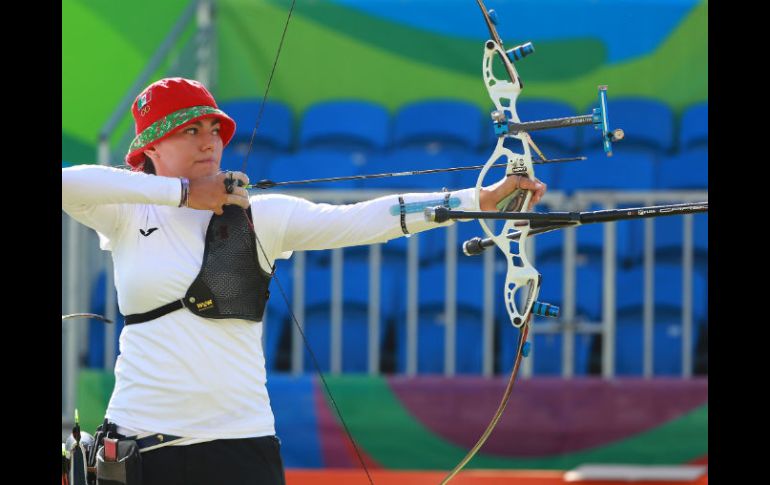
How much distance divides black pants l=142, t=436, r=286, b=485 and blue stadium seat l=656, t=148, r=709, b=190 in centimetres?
376

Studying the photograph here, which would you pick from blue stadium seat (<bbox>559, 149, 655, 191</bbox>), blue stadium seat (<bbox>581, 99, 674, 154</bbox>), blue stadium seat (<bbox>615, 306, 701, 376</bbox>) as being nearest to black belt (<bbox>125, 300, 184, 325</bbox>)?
blue stadium seat (<bbox>615, 306, 701, 376</bbox>)

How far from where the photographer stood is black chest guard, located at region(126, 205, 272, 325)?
2703 millimetres

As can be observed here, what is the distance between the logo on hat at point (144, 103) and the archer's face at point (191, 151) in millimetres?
83

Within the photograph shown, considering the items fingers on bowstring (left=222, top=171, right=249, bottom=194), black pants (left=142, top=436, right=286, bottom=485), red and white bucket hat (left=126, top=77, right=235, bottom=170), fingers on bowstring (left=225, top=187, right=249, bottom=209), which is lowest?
black pants (left=142, top=436, right=286, bottom=485)

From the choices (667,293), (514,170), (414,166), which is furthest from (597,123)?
(414,166)

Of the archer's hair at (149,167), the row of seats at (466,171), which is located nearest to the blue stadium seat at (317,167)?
the row of seats at (466,171)

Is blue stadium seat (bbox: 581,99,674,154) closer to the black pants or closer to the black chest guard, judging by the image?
the black chest guard

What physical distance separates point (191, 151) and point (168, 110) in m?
0.10

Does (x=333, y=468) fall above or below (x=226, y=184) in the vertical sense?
below

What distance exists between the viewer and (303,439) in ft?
17.4

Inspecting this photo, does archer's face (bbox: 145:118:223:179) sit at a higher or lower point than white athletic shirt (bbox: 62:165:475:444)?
higher
